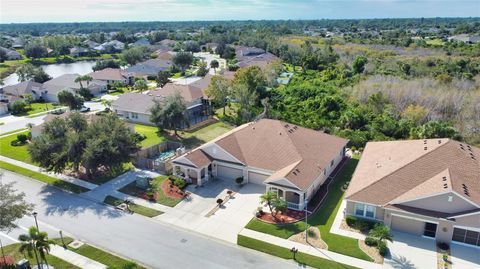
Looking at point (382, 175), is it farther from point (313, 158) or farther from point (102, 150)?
point (102, 150)

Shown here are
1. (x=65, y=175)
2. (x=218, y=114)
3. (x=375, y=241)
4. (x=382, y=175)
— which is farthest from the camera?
(x=218, y=114)

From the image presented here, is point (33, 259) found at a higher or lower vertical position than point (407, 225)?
lower

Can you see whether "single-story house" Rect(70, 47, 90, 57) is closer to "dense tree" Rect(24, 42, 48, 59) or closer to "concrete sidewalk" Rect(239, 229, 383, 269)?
"dense tree" Rect(24, 42, 48, 59)

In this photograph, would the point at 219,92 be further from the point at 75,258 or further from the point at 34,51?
the point at 34,51

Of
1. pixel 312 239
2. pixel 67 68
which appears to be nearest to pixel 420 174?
pixel 312 239

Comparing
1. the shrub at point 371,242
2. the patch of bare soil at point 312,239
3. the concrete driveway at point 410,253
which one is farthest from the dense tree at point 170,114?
the concrete driveway at point 410,253

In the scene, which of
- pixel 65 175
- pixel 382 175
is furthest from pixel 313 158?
pixel 65 175
